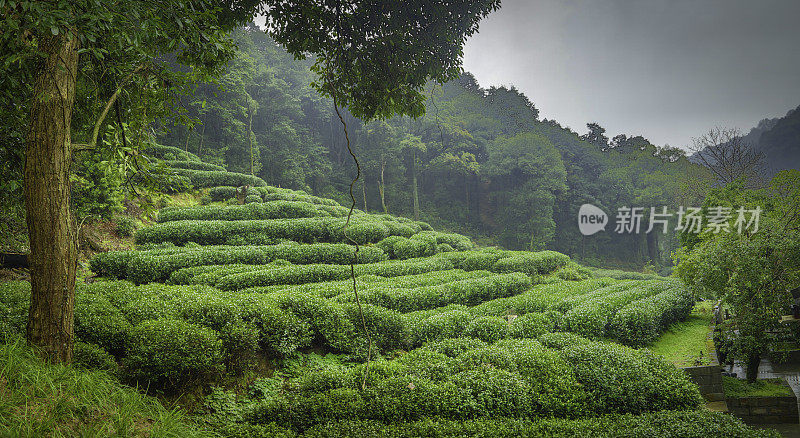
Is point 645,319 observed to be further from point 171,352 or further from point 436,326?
point 171,352

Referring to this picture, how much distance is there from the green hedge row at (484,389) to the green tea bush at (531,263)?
7.94 metres

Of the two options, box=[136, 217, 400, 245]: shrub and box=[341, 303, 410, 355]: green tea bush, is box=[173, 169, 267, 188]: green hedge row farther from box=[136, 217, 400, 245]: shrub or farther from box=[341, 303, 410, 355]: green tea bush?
box=[341, 303, 410, 355]: green tea bush

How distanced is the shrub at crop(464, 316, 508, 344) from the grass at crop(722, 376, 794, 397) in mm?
4383

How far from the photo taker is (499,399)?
4633mm

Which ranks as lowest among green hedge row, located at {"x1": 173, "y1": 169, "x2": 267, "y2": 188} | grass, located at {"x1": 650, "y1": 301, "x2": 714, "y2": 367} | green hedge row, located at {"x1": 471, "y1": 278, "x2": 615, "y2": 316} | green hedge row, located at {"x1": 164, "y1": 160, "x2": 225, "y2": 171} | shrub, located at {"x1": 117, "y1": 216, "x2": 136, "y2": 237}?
grass, located at {"x1": 650, "y1": 301, "x2": 714, "y2": 367}

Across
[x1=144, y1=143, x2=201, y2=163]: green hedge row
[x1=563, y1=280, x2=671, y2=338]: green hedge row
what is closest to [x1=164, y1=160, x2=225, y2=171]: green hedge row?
[x1=144, y1=143, x2=201, y2=163]: green hedge row

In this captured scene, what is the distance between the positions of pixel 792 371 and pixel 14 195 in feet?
53.8

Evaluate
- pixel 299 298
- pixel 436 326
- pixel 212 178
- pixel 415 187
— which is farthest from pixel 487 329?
pixel 415 187

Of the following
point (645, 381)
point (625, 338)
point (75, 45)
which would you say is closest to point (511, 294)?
point (625, 338)

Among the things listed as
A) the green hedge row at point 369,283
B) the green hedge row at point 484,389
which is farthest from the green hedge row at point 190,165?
the green hedge row at point 484,389

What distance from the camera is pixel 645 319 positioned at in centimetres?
856

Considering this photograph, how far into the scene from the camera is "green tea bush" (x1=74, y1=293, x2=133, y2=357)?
15.3ft

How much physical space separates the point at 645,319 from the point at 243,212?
13492 millimetres

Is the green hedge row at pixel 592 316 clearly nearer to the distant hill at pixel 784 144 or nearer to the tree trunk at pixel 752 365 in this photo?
the tree trunk at pixel 752 365
